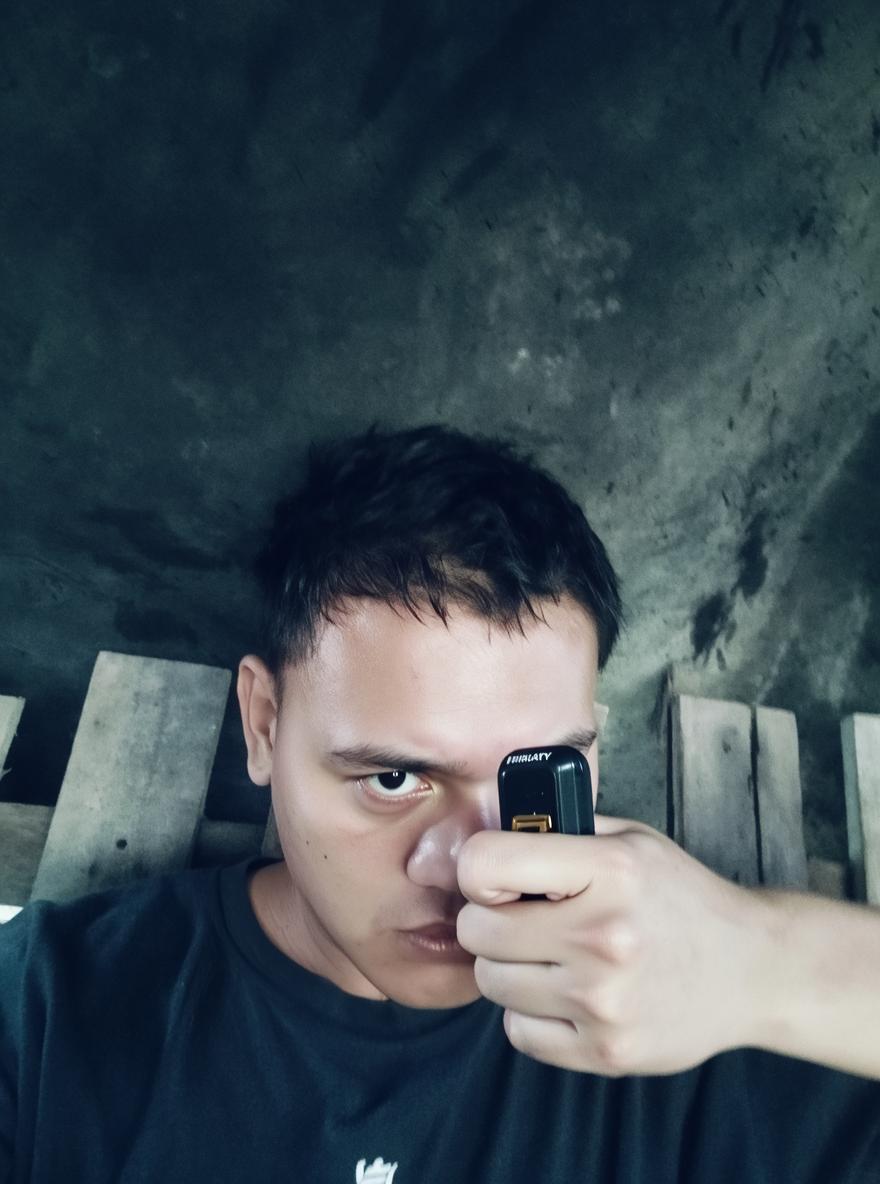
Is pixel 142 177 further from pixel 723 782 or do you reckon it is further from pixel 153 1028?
pixel 723 782

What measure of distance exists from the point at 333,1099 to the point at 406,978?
0.95 feet

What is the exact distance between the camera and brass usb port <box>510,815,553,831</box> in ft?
2.84

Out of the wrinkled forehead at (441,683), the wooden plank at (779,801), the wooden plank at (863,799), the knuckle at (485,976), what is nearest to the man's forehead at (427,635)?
the wrinkled forehead at (441,683)

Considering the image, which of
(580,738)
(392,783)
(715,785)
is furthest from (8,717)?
(715,785)

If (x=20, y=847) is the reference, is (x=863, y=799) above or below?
above

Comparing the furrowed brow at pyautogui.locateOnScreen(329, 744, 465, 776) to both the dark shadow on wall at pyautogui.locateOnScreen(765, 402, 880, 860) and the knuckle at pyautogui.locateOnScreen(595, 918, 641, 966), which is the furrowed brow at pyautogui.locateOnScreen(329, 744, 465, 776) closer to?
the knuckle at pyautogui.locateOnScreen(595, 918, 641, 966)

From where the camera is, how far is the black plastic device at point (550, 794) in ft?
2.85

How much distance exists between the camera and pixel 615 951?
820 millimetres

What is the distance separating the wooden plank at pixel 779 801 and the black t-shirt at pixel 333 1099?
0.57 metres

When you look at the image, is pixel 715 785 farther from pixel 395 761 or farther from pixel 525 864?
Result: pixel 525 864

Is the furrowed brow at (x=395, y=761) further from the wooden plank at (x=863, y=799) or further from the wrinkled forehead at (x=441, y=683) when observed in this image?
the wooden plank at (x=863, y=799)

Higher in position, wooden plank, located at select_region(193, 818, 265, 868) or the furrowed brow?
the furrowed brow

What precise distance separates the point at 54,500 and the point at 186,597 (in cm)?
41

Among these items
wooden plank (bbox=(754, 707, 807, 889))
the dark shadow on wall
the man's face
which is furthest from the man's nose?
the dark shadow on wall
